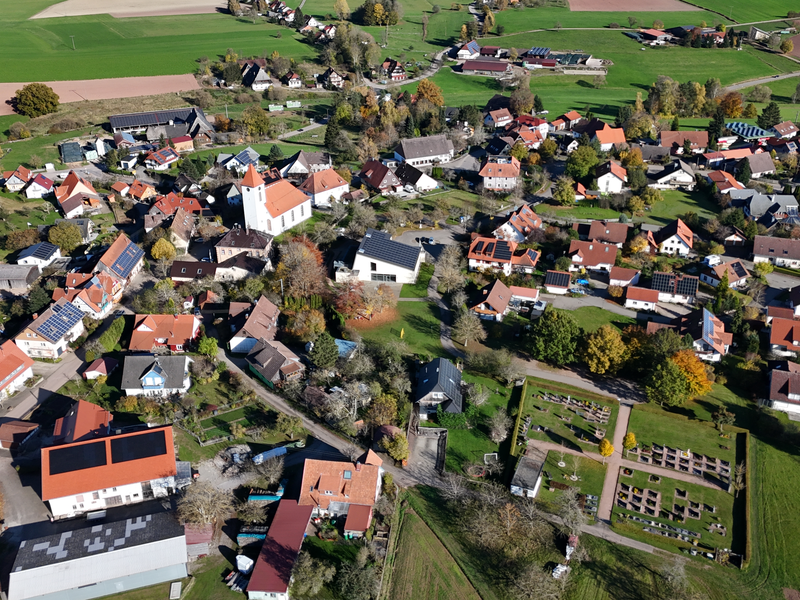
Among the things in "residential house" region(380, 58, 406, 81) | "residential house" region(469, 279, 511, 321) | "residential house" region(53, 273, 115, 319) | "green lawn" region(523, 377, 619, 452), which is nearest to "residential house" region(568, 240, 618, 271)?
"residential house" region(469, 279, 511, 321)

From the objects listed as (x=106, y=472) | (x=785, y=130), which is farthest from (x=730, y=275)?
(x=106, y=472)

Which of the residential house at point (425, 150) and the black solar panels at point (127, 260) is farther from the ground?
the residential house at point (425, 150)

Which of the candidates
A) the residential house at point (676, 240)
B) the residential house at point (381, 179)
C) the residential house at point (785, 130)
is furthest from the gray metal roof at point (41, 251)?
the residential house at point (785, 130)

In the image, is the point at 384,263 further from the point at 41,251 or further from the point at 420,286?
the point at 41,251

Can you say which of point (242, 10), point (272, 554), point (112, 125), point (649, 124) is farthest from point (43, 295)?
point (242, 10)

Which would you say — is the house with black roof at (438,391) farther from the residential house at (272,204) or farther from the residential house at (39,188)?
the residential house at (39,188)
